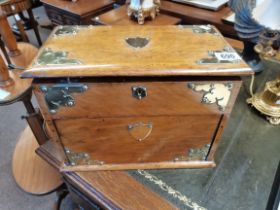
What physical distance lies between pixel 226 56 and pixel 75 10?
114 cm

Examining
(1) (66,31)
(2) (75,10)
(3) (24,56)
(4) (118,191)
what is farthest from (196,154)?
(2) (75,10)

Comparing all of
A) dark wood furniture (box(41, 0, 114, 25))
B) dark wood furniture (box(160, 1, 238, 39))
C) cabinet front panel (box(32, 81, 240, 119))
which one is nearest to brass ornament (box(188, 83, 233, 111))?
cabinet front panel (box(32, 81, 240, 119))

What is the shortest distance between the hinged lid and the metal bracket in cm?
3

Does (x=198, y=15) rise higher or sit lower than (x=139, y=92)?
lower

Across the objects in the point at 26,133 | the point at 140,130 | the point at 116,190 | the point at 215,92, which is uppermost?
the point at 215,92

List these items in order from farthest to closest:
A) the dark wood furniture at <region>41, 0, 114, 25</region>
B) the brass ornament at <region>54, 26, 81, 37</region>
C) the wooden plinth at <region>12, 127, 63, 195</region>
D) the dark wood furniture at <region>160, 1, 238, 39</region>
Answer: the dark wood furniture at <region>41, 0, 114, 25</region> < the dark wood furniture at <region>160, 1, 238, 39</region> < the wooden plinth at <region>12, 127, 63, 195</region> < the brass ornament at <region>54, 26, 81, 37</region>

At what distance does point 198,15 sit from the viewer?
116 cm

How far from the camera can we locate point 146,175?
22.5 inches

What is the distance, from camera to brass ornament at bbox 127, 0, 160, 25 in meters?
1.11

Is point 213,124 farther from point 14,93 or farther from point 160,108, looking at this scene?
point 14,93

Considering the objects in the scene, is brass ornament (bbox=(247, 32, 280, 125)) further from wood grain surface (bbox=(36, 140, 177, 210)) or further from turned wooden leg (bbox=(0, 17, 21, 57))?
turned wooden leg (bbox=(0, 17, 21, 57))

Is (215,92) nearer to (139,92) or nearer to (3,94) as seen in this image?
(139,92)

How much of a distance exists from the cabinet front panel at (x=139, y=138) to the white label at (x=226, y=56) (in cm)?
13

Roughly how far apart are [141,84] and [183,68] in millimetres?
86
